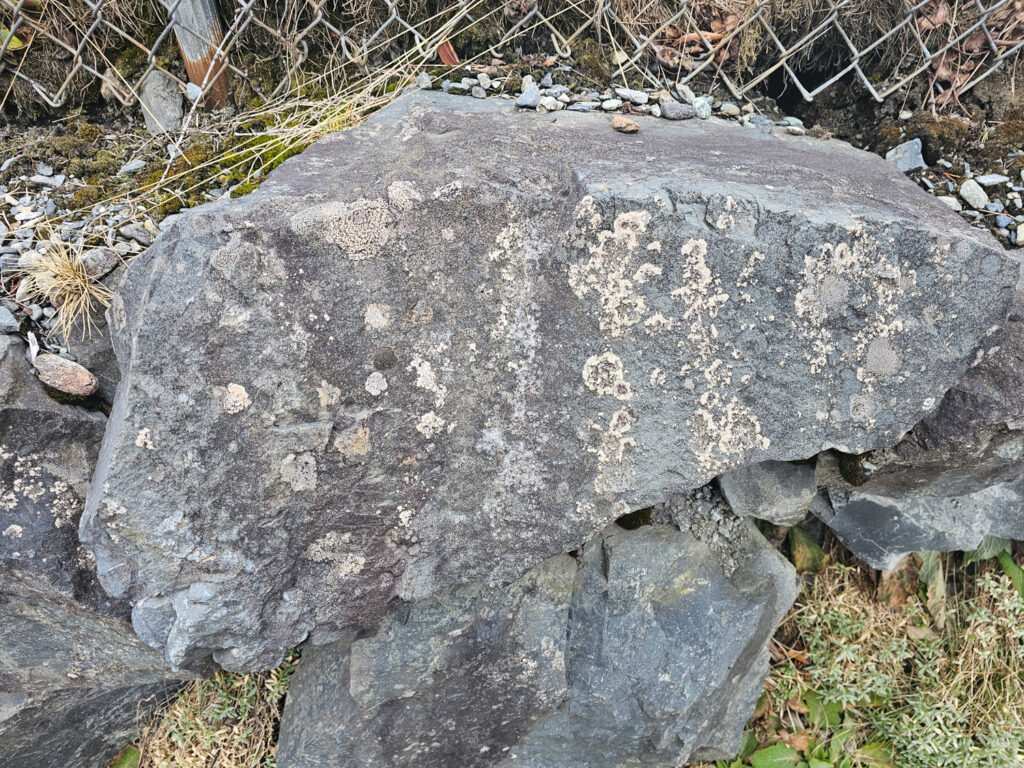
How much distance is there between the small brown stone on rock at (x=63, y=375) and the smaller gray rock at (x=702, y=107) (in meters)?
2.35

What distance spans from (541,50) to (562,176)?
1146mm

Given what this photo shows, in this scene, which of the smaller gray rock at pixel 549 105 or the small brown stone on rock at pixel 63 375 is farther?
the smaller gray rock at pixel 549 105

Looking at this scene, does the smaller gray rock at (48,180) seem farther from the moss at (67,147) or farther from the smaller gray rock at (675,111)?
the smaller gray rock at (675,111)

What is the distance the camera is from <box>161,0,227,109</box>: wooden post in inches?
107

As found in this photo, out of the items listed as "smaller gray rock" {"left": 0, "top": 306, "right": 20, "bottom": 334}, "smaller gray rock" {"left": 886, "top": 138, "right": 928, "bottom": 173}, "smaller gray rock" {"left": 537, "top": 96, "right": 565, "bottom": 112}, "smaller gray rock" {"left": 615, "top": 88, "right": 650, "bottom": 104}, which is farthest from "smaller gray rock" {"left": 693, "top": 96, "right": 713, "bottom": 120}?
"smaller gray rock" {"left": 0, "top": 306, "right": 20, "bottom": 334}

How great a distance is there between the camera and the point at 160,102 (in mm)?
2877

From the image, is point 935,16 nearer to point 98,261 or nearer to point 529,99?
point 529,99

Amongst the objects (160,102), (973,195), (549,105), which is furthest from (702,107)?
(160,102)

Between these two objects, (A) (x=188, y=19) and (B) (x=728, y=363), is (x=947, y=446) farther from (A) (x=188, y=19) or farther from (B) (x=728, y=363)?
(A) (x=188, y=19)

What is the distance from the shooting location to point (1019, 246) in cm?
266

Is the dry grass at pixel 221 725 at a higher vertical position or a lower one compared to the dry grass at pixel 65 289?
lower

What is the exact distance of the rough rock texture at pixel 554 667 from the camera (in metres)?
2.47

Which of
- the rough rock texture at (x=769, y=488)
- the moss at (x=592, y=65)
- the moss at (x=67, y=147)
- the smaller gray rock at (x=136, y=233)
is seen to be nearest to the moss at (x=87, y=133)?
the moss at (x=67, y=147)

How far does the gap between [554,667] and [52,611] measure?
1.71 metres
